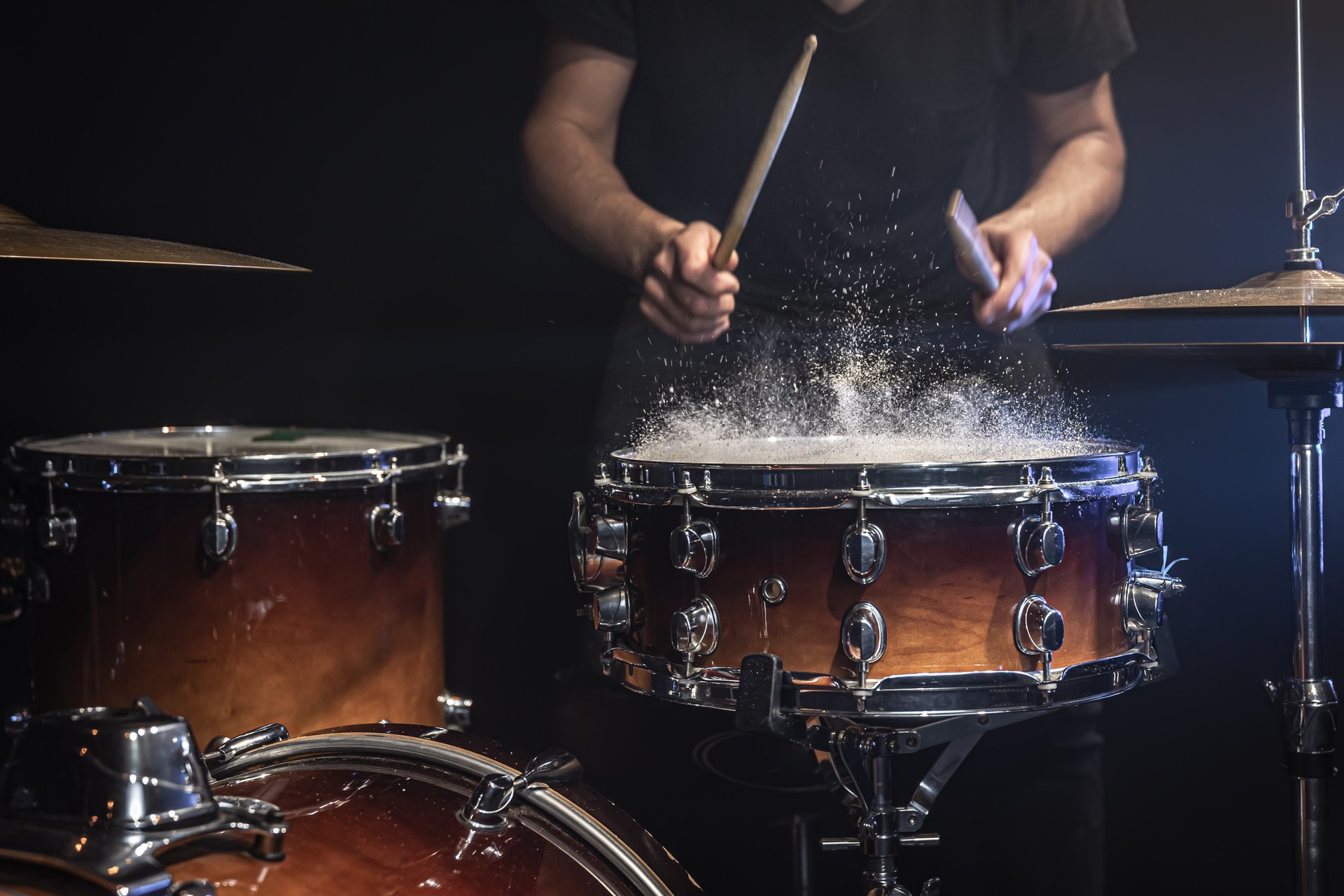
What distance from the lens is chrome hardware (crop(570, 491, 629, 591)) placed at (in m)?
1.64

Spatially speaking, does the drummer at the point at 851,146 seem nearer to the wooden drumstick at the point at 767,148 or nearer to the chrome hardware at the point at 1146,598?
the wooden drumstick at the point at 767,148

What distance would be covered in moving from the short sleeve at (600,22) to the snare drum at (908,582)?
3.75ft

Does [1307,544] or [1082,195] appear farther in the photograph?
[1082,195]

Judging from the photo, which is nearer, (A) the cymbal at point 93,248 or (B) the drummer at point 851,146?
(A) the cymbal at point 93,248

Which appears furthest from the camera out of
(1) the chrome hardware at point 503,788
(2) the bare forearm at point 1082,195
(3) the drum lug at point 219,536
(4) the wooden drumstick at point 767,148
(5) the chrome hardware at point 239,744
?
(2) the bare forearm at point 1082,195

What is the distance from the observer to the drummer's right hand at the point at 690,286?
1735mm

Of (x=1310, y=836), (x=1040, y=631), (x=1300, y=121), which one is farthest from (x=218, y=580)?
(x=1300, y=121)

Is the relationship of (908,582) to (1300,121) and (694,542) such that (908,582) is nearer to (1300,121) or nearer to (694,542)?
(694,542)

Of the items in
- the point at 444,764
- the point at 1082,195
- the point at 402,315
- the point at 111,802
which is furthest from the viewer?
the point at 402,315

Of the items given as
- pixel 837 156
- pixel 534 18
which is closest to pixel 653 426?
pixel 837 156

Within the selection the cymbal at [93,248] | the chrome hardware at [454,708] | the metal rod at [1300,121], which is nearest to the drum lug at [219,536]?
the cymbal at [93,248]

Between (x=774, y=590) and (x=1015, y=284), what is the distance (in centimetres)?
63

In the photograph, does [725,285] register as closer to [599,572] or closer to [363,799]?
[599,572]

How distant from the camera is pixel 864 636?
4.62 feet
